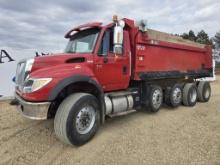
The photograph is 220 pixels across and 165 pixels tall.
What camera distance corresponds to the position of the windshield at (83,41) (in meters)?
5.56

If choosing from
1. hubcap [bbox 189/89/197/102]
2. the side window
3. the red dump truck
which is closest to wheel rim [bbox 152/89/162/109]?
the red dump truck

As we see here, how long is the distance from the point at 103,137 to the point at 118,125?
98cm

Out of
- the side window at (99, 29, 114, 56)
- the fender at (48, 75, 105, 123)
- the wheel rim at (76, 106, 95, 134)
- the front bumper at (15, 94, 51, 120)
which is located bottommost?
the wheel rim at (76, 106, 95, 134)

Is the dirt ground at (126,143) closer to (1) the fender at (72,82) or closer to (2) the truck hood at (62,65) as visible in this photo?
(1) the fender at (72,82)

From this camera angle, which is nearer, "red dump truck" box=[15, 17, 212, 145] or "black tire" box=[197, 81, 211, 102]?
"red dump truck" box=[15, 17, 212, 145]

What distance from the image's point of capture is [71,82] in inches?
182

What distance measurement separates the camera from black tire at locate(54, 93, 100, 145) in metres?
4.44

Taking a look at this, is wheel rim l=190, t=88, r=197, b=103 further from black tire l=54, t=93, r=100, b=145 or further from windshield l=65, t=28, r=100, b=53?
black tire l=54, t=93, r=100, b=145

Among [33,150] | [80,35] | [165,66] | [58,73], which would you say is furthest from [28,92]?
[165,66]

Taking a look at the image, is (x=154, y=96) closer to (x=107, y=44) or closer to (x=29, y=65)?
(x=107, y=44)

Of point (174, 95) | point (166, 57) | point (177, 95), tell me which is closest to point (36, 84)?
point (166, 57)

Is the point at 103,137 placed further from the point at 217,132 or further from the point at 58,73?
the point at 217,132

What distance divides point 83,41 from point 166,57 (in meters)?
3.10

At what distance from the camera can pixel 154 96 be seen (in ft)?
23.7
